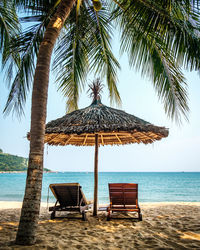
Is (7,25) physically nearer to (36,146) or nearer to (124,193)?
(36,146)

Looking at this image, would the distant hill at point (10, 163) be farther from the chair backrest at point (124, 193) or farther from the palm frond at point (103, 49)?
the chair backrest at point (124, 193)

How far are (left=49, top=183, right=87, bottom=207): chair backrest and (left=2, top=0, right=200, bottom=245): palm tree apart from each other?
1669 mm

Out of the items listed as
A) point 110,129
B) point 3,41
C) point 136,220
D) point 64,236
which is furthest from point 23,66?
point 136,220

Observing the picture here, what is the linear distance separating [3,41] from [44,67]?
2.66 m

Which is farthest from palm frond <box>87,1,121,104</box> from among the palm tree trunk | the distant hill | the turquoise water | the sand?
the distant hill

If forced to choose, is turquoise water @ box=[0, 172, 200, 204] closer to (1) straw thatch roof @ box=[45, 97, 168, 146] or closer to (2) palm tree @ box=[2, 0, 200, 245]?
(1) straw thatch roof @ box=[45, 97, 168, 146]

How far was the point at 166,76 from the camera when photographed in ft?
13.7

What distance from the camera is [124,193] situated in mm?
4250

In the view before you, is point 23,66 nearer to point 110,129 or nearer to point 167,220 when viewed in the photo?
point 110,129

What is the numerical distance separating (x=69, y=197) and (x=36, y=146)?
2.12m

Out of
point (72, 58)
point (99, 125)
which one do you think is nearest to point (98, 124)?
point (99, 125)

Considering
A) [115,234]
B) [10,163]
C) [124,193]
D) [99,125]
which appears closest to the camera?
[115,234]

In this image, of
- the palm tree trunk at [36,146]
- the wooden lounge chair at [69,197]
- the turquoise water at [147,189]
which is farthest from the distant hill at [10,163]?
the palm tree trunk at [36,146]

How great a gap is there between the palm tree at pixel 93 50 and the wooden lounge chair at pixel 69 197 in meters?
1.69
